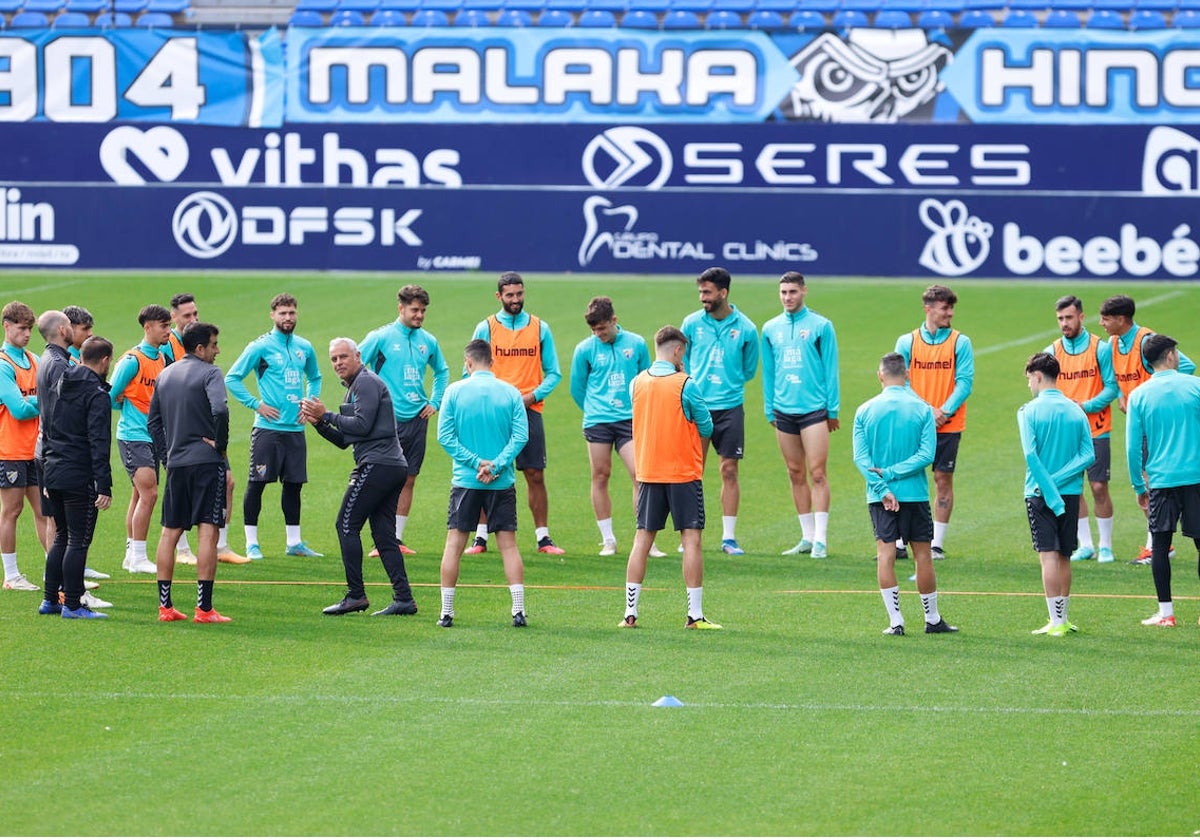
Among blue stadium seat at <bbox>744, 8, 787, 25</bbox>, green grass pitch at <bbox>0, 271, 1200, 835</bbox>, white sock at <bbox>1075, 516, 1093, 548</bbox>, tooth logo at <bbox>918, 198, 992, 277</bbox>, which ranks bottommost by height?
green grass pitch at <bbox>0, 271, 1200, 835</bbox>

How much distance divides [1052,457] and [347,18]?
24.6m

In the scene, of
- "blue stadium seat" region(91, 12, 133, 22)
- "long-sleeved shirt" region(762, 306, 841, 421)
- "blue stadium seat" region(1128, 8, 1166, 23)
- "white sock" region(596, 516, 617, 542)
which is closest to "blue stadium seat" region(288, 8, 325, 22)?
"blue stadium seat" region(91, 12, 133, 22)

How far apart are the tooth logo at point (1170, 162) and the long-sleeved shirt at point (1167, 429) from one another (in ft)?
47.9

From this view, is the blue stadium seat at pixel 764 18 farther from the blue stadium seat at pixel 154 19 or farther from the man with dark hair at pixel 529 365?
the man with dark hair at pixel 529 365

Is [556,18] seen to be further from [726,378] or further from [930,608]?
[930,608]

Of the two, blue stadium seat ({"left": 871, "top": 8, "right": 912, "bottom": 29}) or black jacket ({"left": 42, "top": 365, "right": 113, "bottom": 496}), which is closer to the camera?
black jacket ({"left": 42, "top": 365, "right": 113, "bottom": 496})

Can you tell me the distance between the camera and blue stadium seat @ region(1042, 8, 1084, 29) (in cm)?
3044

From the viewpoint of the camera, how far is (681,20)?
31531mm

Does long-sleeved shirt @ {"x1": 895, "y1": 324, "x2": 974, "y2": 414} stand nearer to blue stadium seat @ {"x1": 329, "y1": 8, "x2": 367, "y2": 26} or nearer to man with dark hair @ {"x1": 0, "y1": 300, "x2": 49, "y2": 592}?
man with dark hair @ {"x1": 0, "y1": 300, "x2": 49, "y2": 592}

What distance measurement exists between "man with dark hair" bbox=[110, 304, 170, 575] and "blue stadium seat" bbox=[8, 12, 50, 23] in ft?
71.1

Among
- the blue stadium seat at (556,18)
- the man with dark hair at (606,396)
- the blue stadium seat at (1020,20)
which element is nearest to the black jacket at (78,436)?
the man with dark hair at (606,396)

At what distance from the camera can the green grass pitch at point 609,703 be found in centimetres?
738

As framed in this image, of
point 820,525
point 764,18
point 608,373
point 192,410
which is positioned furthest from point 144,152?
point 192,410

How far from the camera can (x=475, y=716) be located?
890 cm
